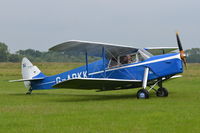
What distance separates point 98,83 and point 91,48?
67.1 inches

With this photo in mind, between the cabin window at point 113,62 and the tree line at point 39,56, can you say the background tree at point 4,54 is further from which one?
the cabin window at point 113,62

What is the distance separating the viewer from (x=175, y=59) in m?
14.0

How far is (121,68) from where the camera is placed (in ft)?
50.3

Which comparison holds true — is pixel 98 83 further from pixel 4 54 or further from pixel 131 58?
pixel 4 54

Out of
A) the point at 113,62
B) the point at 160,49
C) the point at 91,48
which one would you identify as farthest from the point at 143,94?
the point at 160,49

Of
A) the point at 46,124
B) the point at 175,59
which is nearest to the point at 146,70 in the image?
the point at 175,59

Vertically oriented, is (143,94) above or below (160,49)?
below

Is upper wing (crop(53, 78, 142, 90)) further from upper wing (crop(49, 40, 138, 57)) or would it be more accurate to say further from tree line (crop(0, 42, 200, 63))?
tree line (crop(0, 42, 200, 63))

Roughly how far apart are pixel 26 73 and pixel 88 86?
4.70 m

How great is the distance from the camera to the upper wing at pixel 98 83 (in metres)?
13.6

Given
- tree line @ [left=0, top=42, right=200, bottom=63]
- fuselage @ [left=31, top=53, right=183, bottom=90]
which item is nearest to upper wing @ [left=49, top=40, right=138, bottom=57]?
fuselage @ [left=31, top=53, right=183, bottom=90]

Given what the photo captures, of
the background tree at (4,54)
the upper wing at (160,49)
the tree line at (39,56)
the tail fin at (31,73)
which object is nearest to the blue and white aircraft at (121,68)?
the tail fin at (31,73)

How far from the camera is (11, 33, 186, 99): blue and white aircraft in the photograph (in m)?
14.0

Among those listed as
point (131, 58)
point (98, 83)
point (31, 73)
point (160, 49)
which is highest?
point (160, 49)
